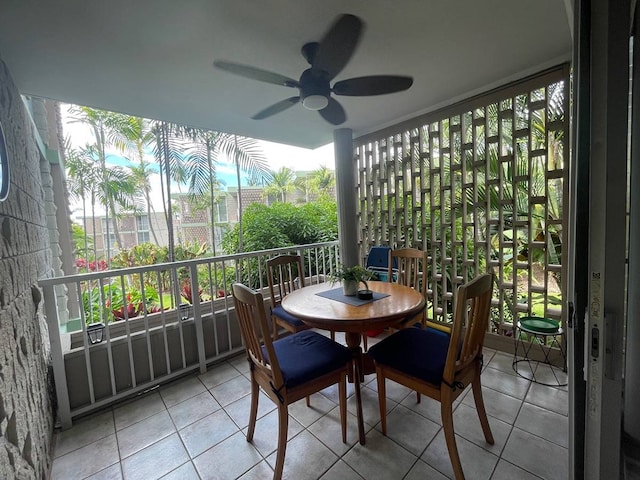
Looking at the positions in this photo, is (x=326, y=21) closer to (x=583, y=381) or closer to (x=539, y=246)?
(x=583, y=381)

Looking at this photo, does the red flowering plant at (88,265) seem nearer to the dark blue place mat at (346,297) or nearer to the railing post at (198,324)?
the railing post at (198,324)

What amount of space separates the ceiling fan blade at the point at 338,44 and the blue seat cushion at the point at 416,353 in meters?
1.81

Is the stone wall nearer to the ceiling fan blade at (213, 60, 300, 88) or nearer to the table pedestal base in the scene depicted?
the ceiling fan blade at (213, 60, 300, 88)

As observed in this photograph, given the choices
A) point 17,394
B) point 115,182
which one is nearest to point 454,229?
point 17,394

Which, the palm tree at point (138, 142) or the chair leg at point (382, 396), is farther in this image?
the palm tree at point (138, 142)

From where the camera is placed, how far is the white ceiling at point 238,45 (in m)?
1.57

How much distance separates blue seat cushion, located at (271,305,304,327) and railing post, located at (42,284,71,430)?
152 cm

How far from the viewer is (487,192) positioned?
2.64 metres

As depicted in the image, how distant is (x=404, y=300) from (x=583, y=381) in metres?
1.15

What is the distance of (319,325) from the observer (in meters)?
1.68

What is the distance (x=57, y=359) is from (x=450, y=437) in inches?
100

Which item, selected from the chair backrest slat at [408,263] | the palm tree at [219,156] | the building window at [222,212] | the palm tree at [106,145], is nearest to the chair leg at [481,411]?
the chair backrest slat at [408,263]

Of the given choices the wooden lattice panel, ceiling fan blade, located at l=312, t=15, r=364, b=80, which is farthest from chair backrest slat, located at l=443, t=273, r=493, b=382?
ceiling fan blade, located at l=312, t=15, r=364, b=80

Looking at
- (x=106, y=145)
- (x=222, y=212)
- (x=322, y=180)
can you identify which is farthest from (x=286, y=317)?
(x=322, y=180)
